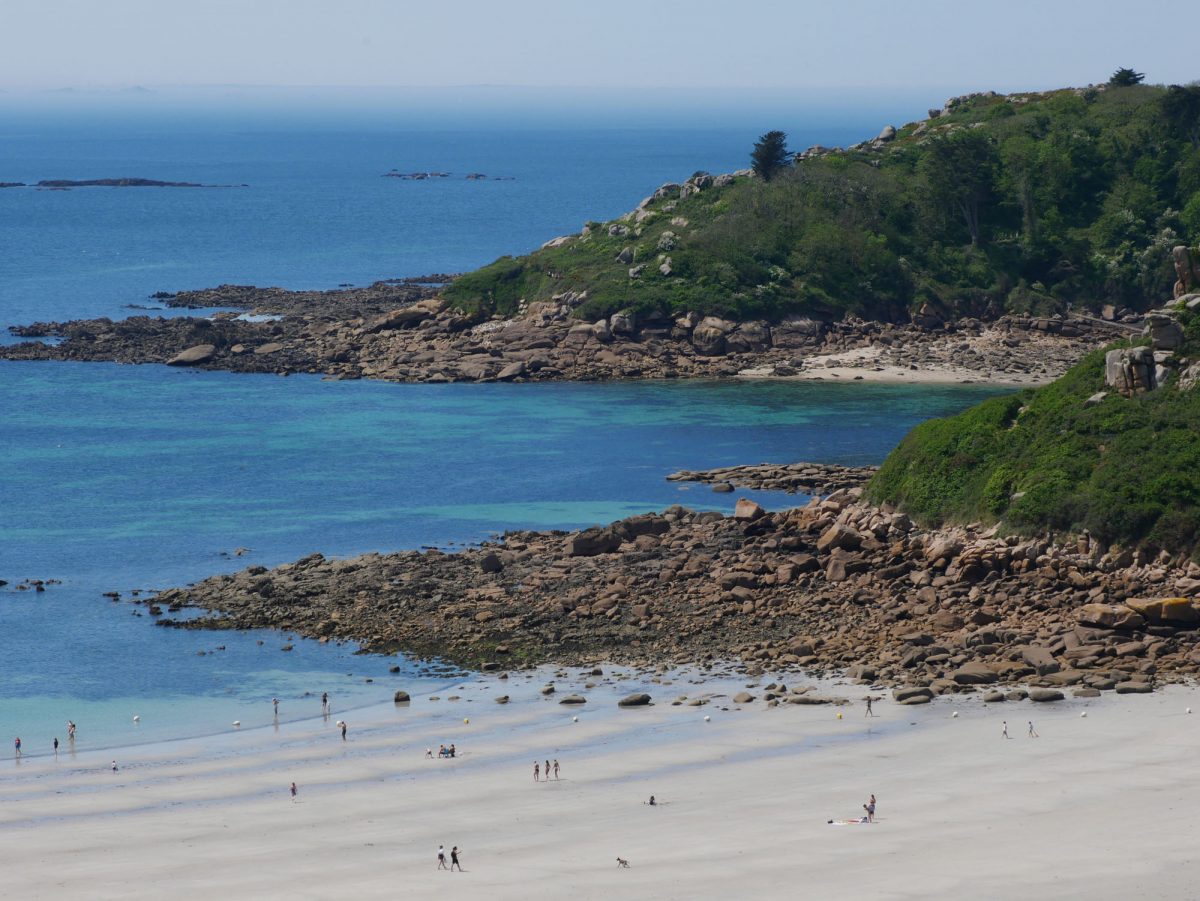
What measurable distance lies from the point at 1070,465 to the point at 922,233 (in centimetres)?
6841

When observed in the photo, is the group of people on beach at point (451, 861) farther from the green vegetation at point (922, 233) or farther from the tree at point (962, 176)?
the tree at point (962, 176)

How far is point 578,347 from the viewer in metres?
119

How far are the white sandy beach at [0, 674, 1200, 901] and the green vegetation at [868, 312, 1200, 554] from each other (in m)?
9.64

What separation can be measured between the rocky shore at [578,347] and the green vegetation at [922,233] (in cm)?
214

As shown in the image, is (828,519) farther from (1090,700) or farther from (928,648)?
(1090,700)

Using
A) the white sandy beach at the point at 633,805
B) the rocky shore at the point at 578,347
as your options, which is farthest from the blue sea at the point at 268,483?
the white sandy beach at the point at 633,805

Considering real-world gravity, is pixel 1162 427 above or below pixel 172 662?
above

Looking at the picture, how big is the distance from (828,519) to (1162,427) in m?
13.3

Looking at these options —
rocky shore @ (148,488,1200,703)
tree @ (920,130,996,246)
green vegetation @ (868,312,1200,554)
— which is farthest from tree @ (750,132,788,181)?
rocky shore @ (148,488,1200,703)

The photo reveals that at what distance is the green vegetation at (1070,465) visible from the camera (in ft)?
202

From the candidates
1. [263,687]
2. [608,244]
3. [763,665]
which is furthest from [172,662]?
[608,244]

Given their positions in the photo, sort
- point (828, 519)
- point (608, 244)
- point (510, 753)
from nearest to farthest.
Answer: point (510, 753) < point (828, 519) < point (608, 244)

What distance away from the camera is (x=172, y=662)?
63281mm

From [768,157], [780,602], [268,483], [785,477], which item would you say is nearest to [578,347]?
[768,157]
